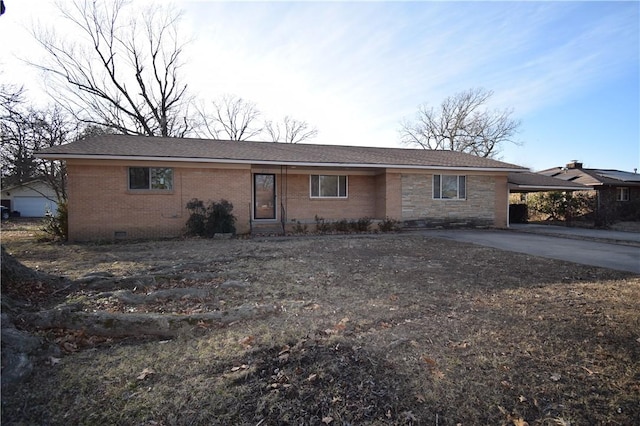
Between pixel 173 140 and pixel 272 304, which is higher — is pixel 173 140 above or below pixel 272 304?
above

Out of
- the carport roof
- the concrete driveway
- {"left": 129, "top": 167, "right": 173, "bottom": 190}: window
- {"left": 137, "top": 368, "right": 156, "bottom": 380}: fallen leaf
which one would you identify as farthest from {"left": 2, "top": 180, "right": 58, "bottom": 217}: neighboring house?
the carport roof

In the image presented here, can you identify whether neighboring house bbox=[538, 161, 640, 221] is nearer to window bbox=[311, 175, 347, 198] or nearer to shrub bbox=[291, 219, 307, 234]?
window bbox=[311, 175, 347, 198]

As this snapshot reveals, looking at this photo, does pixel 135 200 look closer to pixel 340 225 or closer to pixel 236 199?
pixel 236 199

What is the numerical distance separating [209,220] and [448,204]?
11078 millimetres

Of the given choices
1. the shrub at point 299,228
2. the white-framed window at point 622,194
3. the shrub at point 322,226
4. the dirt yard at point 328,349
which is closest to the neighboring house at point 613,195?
the white-framed window at point 622,194

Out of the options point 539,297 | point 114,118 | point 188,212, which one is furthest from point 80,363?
point 114,118

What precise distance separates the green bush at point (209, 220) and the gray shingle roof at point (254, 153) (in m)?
1.79

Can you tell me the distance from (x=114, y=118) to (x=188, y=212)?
1815 centimetres

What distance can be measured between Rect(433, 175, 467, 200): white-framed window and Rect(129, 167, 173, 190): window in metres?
11.9

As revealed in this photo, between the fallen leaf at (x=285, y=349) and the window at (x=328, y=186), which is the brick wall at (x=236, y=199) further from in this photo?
the fallen leaf at (x=285, y=349)

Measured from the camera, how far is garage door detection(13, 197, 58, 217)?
32812 mm

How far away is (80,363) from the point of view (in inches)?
117

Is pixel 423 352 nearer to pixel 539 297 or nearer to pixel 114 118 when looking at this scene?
pixel 539 297

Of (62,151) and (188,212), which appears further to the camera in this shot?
(188,212)
